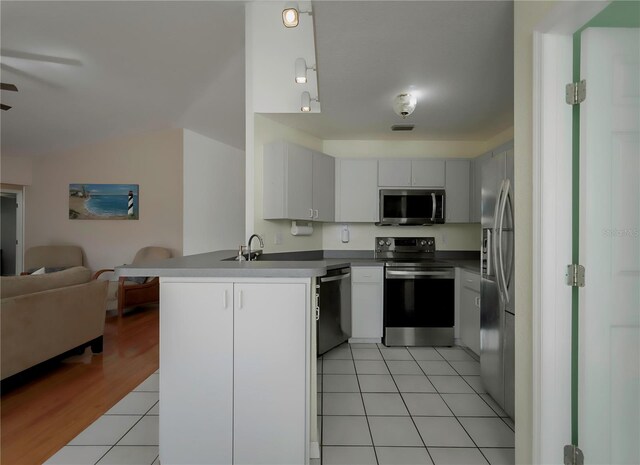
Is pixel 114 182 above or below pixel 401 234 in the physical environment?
above

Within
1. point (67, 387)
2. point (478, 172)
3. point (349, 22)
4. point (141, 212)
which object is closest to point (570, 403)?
point (349, 22)

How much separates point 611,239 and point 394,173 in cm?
262

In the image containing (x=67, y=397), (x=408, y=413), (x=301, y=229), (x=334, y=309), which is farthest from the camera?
(x=301, y=229)

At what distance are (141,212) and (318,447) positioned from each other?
488cm

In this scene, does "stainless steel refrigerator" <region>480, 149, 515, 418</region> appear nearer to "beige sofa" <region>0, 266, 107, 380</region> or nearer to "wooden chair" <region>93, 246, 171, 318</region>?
"beige sofa" <region>0, 266, 107, 380</region>

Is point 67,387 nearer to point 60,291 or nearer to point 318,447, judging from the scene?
point 60,291

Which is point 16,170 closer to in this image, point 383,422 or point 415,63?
point 415,63

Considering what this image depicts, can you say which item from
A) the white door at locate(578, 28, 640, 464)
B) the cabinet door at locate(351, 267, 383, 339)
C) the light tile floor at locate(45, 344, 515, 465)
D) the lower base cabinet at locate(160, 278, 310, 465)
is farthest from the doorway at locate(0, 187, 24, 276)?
the white door at locate(578, 28, 640, 464)

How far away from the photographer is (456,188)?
3.87 m

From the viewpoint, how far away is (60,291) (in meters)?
2.77

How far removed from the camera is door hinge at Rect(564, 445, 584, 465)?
1.39 m

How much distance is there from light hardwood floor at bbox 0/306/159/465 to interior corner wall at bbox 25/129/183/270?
217cm

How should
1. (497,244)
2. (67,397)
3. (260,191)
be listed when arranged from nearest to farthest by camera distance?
(497,244), (67,397), (260,191)

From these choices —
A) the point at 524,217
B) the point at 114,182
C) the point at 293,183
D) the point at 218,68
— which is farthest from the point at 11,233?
the point at 524,217
